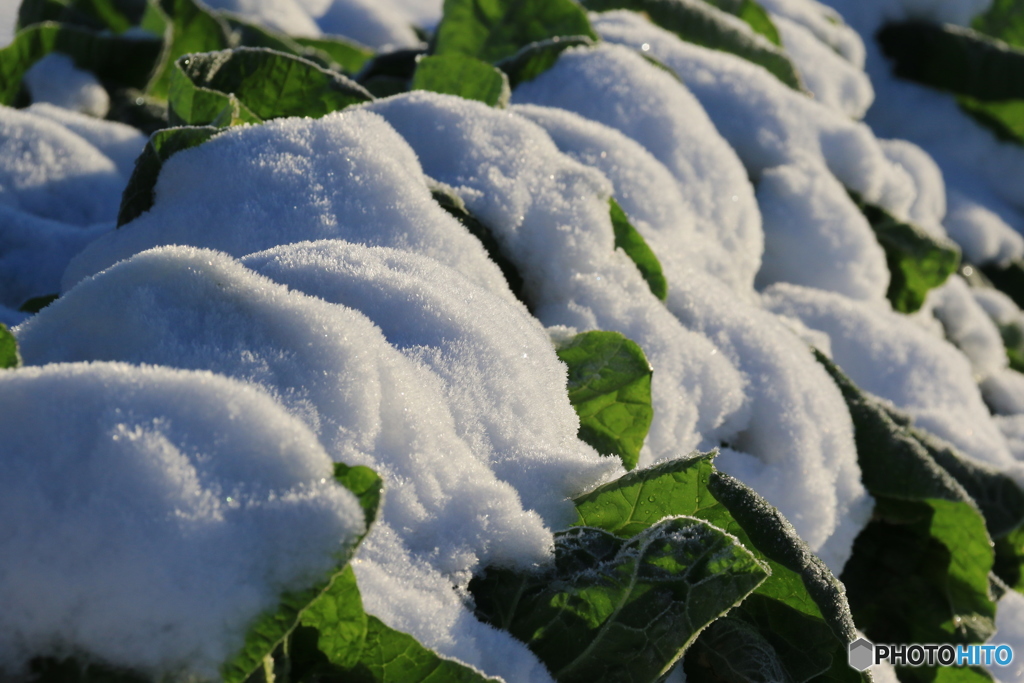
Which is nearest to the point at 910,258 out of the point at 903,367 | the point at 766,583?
the point at 903,367

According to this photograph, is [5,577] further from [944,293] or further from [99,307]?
[944,293]

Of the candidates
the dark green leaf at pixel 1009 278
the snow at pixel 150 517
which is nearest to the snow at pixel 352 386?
the snow at pixel 150 517

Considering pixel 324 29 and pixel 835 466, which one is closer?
pixel 835 466

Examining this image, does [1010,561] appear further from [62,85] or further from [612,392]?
[62,85]

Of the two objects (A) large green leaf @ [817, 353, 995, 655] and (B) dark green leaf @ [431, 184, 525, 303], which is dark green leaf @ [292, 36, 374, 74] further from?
(A) large green leaf @ [817, 353, 995, 655]

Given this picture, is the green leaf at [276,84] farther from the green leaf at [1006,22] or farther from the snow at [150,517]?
the green leaf at [1006,22]

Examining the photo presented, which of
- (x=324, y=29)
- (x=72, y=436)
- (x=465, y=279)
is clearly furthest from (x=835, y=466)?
(x=324, y=29)

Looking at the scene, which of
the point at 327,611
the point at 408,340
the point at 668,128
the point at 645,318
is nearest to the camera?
the point at 327,611
